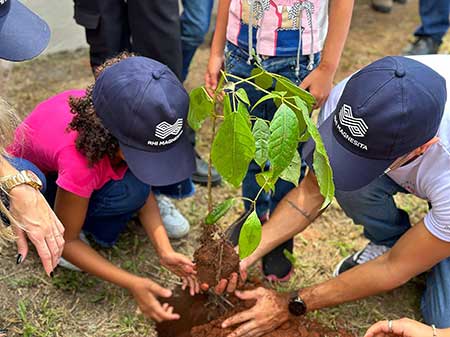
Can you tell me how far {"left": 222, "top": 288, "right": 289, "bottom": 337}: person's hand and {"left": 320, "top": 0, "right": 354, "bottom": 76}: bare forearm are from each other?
2.18 feet

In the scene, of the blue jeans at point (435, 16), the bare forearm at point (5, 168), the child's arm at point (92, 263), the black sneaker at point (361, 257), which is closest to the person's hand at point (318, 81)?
the black sneaker at point (361, 257)

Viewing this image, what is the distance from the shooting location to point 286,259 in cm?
200

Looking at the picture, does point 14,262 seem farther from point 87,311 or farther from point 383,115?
point 383,115

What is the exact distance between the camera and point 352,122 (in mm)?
1396

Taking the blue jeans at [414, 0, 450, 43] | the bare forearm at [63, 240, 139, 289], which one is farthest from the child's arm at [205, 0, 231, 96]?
the blue jeans at [414, 0, 450, 43]

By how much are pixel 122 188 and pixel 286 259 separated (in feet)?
1.90

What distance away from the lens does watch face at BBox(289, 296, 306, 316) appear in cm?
174

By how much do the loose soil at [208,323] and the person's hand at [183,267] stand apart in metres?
0.05

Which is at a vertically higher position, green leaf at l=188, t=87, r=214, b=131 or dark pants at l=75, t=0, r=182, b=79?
green leaf at l=188, t=87, r=214, b=131

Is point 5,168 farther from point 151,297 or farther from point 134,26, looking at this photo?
point 134,26

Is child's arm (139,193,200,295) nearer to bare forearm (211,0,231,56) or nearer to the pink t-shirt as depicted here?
the pink t-shirt

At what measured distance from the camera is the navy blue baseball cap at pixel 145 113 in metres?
1.46

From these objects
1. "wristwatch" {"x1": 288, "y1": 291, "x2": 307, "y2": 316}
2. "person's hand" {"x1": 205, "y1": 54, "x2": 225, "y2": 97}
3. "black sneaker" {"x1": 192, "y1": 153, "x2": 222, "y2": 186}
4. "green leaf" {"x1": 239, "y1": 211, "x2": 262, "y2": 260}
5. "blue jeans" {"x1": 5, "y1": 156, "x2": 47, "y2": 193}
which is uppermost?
"green leaf" {"x1": 239, "y1": 211, "x2": 262, "y2": 260}

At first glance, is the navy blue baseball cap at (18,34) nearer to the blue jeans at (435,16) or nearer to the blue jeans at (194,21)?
the blue jeans at (194,21)
